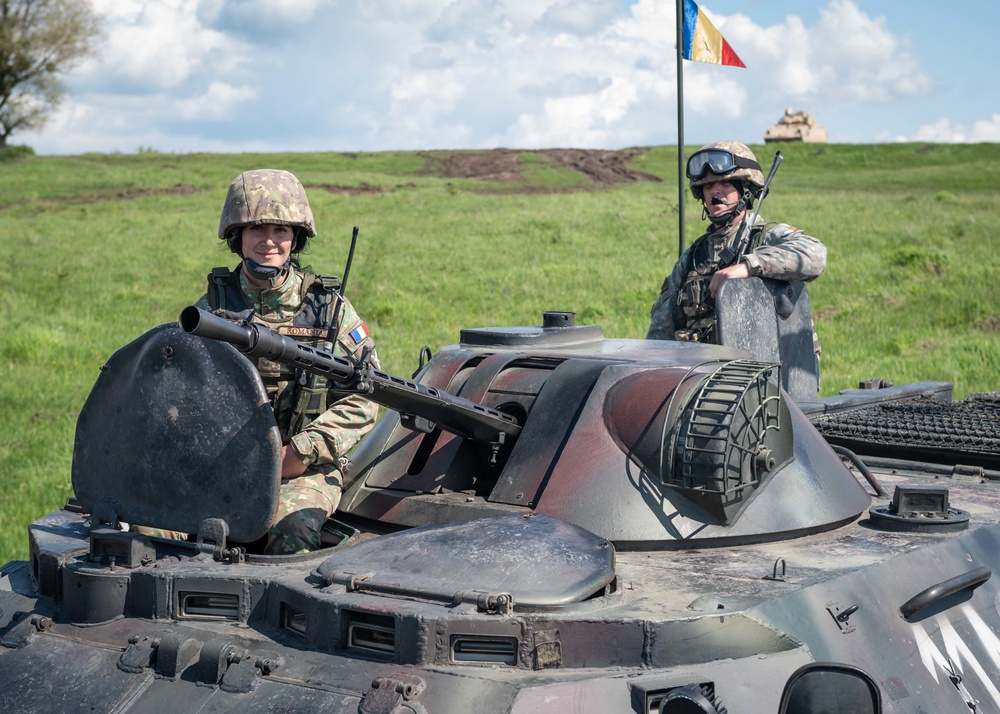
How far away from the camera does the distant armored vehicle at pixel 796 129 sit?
51844mm

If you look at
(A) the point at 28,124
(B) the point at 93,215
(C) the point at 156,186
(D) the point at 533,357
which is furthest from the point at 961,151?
(D) the point at 533,357

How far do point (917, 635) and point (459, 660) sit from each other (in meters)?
1.64

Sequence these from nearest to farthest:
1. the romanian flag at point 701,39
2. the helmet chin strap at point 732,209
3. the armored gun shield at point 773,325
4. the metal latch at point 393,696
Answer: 1. the metal latch at point 393,696
2. the armored gun shield at point 773,325
3. the helmet chin strap at point 732,209
4. the romanian flag at point 701,39

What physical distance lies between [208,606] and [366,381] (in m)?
0.87

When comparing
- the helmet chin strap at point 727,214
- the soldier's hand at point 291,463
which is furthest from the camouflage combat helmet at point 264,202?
the helmet chin strap at point 727,214

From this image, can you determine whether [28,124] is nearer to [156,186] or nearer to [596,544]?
[156,186]

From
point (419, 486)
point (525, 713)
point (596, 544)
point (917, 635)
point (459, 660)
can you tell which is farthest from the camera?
point (419, 486)

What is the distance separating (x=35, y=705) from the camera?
12.1 ft

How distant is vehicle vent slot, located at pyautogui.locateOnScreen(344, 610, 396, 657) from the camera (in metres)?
3.57

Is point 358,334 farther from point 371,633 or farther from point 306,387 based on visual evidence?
point 371,633

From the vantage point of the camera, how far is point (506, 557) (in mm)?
3756

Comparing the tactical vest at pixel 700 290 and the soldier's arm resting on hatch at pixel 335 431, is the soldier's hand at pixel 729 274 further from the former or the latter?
the soldier's arm resting on hatch at pixel 335 431

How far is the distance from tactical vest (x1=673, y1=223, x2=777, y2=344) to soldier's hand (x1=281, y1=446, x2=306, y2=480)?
9.15 ft

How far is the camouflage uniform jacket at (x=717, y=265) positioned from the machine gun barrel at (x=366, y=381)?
228 centimetres
